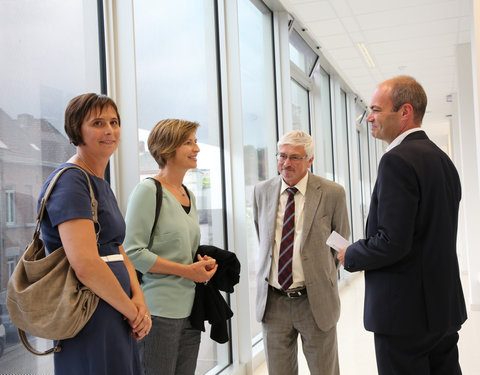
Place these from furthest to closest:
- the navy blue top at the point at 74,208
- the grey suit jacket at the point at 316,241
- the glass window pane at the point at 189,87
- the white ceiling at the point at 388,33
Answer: the white ceiling at the point at 388,33 → the glass window pane at the point at 189,87 → the grey suit jacket at the point at 316,241 → the navy blue top at the point at 74,208

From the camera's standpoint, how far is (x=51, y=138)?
2.05 m

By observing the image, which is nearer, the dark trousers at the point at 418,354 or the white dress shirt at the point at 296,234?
the dark trousers at the point at 418,354

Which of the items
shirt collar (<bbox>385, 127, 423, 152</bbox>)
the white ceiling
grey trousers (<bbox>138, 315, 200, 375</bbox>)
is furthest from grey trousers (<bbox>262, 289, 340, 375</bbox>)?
the white ceiling

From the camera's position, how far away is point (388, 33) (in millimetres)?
5816

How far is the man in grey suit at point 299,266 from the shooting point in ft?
7.67

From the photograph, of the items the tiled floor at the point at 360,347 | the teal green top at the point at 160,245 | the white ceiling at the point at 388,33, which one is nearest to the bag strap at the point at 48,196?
the teal green top at the point at 160,245

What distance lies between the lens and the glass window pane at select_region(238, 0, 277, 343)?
14.3ft

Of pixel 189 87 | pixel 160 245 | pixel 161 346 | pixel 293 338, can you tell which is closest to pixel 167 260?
pixel 160 245

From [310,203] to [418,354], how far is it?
2.89 feet

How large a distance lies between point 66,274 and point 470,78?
226 inches

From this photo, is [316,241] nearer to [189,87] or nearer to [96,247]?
[96,247]

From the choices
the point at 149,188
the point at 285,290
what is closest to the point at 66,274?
the point at 149,188

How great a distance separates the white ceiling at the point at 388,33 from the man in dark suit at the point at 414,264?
8.20 ft

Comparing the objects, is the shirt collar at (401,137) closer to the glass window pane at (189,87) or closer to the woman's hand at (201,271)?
the woman's hand at (201,271)
